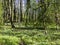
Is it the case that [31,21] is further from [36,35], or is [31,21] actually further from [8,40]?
[8,40]

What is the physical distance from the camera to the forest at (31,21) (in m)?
3.31

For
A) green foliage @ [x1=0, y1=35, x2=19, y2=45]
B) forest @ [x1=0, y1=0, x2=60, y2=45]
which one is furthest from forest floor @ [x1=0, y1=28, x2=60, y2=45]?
green foliage @ [x1=0, y1=35, x2=19, y2=45]

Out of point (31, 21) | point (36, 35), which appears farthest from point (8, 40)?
point (31, 21)

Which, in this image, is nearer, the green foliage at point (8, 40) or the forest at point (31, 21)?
the green foliage at point (8, 40)

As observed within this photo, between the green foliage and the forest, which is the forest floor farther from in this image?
the green foliage

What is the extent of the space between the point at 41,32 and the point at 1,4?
1.14 meters

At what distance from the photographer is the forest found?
3314 mm

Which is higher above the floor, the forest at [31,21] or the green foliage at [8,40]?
the forest at [31,21]

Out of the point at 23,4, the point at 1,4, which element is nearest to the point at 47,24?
the point at 23,4

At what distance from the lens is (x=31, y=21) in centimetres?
371

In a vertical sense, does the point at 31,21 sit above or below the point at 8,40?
above

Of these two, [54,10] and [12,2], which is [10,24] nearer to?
[12,2]

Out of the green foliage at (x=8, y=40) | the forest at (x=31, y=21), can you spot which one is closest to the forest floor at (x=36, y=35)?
the forest at (x=31, y=21)

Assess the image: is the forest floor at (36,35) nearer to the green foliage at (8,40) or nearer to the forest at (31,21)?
the forest at (31,21)
